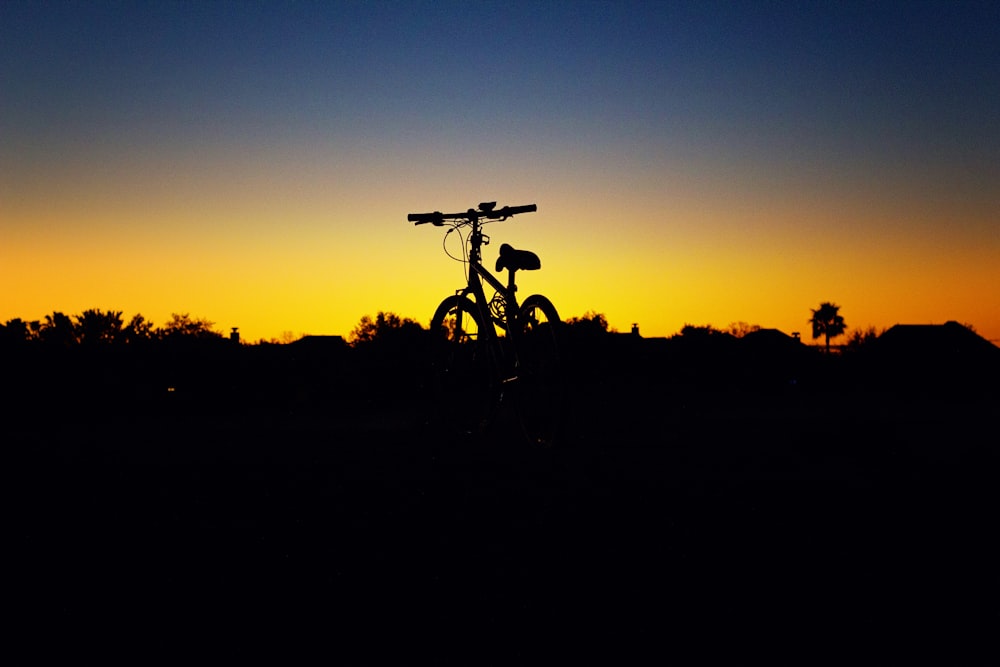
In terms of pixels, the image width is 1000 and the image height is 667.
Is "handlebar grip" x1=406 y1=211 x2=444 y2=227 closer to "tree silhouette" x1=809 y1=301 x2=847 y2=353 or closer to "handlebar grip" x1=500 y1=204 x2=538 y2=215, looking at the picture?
"handlebar grip" x1=500 y1=204 x2=538 y2=215

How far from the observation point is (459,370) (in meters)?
10.4

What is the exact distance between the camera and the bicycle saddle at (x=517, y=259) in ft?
29.0

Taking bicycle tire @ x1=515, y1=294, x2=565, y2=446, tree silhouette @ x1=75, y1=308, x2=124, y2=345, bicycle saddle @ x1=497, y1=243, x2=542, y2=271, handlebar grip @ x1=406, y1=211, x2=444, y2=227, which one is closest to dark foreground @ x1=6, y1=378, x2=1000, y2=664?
bicycle tire @ x1=515, y1=294, x2=565, y2=446

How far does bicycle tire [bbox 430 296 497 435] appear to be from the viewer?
999 centimetres

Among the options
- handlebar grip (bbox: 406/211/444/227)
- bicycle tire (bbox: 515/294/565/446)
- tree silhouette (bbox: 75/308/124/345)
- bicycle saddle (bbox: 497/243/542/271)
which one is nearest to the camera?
bicycle tire (bbox: 515/294/565/446)

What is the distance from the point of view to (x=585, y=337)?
3516 centimetres

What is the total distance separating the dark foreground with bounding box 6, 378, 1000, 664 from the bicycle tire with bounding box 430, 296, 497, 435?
1.71 m

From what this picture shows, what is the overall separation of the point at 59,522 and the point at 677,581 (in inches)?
149

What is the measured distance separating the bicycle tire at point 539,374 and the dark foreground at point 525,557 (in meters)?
0.21

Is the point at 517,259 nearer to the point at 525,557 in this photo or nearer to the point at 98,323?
the point at 525,557

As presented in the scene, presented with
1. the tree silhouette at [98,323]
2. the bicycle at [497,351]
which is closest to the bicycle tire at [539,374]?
the bicycle at [497,351]

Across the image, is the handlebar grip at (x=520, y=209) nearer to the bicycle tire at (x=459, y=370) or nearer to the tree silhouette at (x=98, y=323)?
the bicycle tire at (x=459, y=370)

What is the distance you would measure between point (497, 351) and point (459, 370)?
1258 mm

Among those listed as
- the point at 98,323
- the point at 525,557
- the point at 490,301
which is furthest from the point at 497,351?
the point at 98,323
